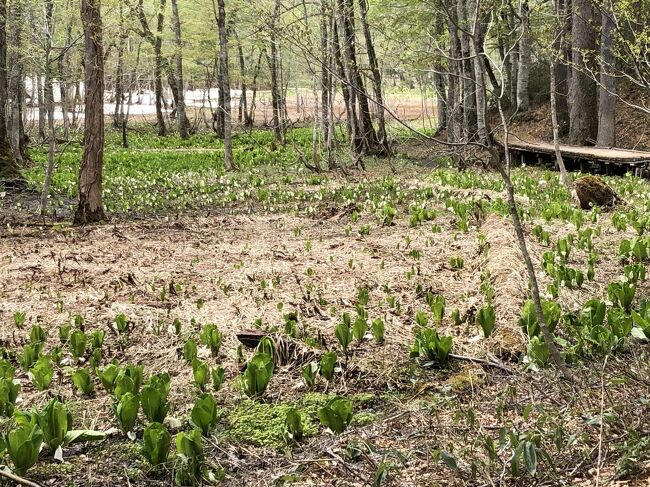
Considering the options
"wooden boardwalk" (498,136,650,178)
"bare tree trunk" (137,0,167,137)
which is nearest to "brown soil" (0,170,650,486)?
"wooden boardwalk" (498,136,650,178)

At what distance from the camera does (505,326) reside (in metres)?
4.56

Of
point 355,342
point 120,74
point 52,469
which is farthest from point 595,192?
point 120,74

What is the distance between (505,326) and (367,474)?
217cm

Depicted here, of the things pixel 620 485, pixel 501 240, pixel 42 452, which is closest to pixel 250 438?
pixel 42 452

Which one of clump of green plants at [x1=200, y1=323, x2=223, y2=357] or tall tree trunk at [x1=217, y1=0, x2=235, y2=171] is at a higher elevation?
tall tree trunk at [x1=217, y1=0, x2=235, y2=171]

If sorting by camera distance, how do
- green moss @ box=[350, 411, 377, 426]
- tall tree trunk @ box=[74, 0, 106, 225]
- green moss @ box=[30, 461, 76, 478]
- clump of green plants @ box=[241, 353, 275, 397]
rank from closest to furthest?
1. green moss @ box=[30, 461, 76, 478]
2. green moss @ box=[350, 411, 377, 426]
3. clump of green plants @ box=[241, 353, 275, 397]
4. tall tree trunk @ box=[74, 0, 106, 225]

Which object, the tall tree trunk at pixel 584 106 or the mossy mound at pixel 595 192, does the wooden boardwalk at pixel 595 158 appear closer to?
the tall tree trunk at pixel 584 106

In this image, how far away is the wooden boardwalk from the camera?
1278cm

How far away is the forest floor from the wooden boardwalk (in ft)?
6.33

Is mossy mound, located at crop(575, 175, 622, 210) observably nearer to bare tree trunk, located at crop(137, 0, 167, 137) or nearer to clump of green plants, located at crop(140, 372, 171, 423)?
clump of green plants, located at crop(140, 372, 171, 423)

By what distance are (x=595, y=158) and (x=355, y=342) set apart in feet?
35.2

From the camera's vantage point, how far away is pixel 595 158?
44.2 ft

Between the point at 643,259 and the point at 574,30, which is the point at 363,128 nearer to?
the point at 574,30

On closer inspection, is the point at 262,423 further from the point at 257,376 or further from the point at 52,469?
the point at 52,469
